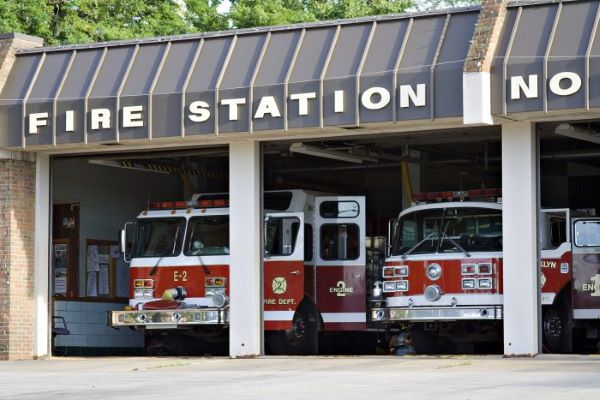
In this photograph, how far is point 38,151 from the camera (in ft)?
79.2

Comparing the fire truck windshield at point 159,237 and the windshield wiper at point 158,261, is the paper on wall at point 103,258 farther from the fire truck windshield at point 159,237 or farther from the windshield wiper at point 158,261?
the windshield wiper at point 158,261

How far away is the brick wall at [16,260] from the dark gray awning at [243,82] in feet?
3.00

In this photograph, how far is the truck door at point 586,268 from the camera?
75.1ft

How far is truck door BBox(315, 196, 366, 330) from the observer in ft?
80.1

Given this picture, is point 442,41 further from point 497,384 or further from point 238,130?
point 497,384

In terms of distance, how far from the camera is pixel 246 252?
73.6 feet

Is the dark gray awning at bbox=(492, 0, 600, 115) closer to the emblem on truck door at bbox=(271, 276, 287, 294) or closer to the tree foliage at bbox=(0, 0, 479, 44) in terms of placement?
the emblem on truck door at bbox=(271, 276, 287, 294)

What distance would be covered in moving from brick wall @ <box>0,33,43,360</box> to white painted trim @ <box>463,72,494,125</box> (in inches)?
334

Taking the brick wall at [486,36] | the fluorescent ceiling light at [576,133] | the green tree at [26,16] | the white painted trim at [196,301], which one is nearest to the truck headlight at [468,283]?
the fluorescent ceiling light at [576,133]

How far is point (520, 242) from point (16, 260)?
8948 mm

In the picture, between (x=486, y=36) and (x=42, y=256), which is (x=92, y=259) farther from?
(x=486, y=36)

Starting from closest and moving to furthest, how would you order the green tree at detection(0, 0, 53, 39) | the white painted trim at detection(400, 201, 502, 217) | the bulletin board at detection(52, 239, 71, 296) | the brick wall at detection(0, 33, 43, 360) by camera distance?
the white painted trim at detection(400, 201, 502, 217) → the brick wall at detection(0, 33, 43, 360) → the bulletin board at detection(52, 239, 71, 296) → the green tree at detection(0, 0, 53, 39)

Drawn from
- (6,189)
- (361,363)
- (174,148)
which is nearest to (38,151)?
(6,189)

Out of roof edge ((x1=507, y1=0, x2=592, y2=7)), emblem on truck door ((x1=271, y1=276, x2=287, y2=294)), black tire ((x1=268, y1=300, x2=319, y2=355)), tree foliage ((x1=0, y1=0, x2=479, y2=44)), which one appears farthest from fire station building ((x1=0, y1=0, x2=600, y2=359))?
tree foliage ((x1=0, y1=0, x2=479, y2=44))
